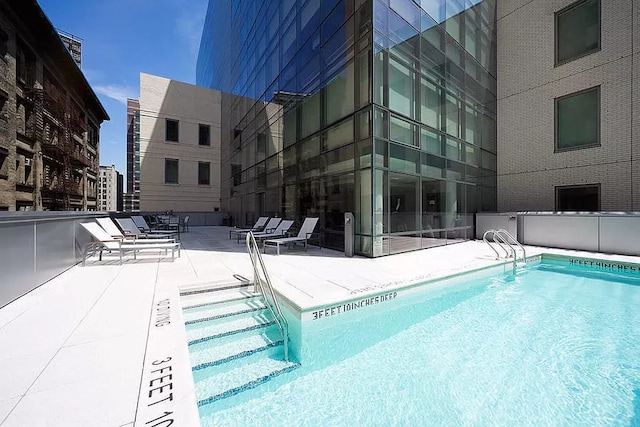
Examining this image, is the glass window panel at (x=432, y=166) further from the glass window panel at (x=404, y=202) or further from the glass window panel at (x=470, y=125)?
the glass window panel at (x=470, y=125)

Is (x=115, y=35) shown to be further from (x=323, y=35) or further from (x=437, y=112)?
(x=437, y=112)

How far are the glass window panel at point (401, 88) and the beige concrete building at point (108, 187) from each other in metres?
131

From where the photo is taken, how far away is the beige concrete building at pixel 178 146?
23.9 metres

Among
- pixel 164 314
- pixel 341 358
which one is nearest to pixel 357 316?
pixel 341 358

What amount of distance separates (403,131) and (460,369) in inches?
301

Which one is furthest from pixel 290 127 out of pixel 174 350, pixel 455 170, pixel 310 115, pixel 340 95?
pixel 174 350

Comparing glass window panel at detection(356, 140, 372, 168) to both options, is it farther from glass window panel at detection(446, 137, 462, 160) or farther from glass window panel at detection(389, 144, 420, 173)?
glass window panel at detection(446, 137, 462, 160)

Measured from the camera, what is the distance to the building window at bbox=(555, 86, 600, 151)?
11.4 metres

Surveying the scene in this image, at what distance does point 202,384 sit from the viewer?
286cm

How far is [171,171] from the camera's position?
2503 cm

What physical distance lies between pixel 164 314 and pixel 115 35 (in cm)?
2288

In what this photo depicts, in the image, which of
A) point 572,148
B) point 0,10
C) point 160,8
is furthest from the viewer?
point 160,8

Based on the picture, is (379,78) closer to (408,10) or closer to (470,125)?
(408,10)

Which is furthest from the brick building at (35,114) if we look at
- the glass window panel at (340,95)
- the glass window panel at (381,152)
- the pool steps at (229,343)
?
the glass window panel at (381,152)
